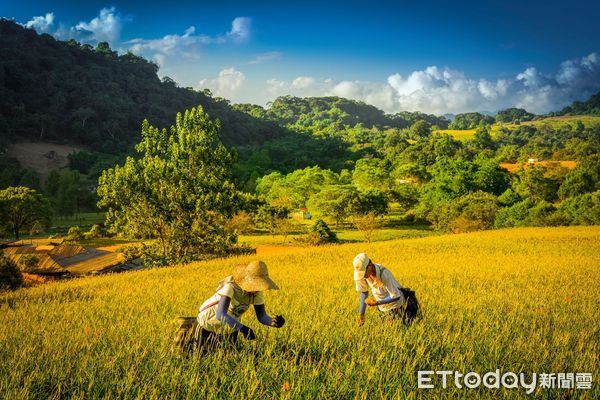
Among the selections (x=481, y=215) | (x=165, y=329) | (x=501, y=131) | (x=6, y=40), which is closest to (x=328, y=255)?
(x=165, y=329)

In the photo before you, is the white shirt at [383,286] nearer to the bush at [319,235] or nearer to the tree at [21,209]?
the bush at [319,235]

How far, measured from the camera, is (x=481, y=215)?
49.2 meters

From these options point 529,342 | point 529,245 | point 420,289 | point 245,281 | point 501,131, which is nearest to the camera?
point 245,281

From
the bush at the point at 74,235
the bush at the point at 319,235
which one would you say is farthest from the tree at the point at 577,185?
the bush at the point at 74,235

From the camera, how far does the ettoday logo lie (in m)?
3.94

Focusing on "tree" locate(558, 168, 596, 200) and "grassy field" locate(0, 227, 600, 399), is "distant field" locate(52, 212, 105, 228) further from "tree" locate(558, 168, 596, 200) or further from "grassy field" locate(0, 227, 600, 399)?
"tree" locate(558, 168, 596, 200)

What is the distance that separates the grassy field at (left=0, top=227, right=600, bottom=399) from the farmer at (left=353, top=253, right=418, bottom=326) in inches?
13.4

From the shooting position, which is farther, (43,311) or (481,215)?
(481,215)

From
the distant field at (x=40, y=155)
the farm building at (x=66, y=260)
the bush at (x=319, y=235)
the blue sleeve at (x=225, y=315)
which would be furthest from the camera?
the distant field at (x=40, y=155)

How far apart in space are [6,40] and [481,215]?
16426 cm

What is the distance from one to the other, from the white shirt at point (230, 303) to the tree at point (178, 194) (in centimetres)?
1834

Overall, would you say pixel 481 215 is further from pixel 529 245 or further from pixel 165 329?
pixel 165 329

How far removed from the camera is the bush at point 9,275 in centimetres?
1765

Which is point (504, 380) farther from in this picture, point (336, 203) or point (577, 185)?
point (577, 185)
